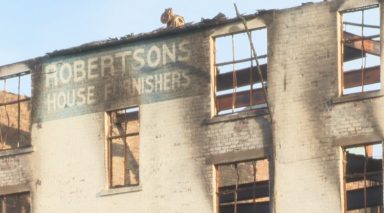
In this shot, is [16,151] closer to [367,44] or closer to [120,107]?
[120,107]

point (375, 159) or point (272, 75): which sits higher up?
point (272, 75)

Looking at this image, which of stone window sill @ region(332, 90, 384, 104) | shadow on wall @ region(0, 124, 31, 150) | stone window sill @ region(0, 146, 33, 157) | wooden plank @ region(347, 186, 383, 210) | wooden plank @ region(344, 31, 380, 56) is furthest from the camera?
shadow on wall @ region(0, 124, 31, 150)

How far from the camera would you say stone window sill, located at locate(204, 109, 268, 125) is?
3100 cm

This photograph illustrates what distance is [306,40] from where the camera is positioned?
30828mm

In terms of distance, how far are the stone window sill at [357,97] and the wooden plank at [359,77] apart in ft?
2.78

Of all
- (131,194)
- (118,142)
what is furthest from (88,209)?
(118,142)

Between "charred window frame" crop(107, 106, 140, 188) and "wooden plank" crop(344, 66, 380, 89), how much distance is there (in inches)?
206

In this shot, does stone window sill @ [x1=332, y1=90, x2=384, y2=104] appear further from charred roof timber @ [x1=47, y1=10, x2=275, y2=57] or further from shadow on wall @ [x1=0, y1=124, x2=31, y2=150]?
shadow on wall @ [x1=0, y1=124, x2=31, y2=150]

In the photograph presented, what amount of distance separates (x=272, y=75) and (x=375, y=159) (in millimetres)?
2992

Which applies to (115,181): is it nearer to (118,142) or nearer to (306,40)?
(118,142)

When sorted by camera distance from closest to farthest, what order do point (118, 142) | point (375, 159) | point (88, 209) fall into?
point (375, 159)
point (88, 209)
point (118, 142)

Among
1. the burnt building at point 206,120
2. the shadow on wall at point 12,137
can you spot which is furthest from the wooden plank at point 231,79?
the shadow on wall at point 12,137

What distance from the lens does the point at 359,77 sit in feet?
103

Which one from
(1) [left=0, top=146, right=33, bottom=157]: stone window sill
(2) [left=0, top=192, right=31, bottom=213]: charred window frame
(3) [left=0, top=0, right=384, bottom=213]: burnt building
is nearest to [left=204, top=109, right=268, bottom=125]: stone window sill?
(3) [left=0, top=0, right=384, bottom=213]: burnt building
